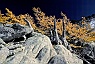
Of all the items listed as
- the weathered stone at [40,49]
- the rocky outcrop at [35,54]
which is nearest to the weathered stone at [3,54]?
the rocky outcrop at [35,54]

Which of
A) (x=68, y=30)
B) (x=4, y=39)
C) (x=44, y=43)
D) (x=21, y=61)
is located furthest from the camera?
(x=68, y=30)

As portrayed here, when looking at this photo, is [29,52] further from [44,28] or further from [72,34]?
[44,28]

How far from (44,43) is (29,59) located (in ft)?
20.8

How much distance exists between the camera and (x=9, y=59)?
90.7 feet

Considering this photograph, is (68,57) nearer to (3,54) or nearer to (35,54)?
(35,54)

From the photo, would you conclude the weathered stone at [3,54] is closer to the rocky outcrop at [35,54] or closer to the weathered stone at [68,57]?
the rocky outcrop at [35,54]

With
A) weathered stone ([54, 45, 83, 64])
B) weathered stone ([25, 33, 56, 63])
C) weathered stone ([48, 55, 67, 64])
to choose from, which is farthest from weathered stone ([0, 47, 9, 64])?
weathered stone ([54, 45, 83, 64])

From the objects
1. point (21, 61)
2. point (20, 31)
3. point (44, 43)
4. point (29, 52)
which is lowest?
point (21, 61)

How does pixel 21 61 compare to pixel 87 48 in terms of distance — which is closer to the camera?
pixel 21 61

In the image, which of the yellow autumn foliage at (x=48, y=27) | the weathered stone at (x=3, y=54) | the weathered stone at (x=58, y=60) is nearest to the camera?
the weathered stone at (x=3, y=54)

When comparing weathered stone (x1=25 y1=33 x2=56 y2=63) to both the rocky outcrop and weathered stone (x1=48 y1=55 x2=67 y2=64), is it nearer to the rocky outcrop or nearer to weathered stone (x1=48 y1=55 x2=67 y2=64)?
the rocky outcrop

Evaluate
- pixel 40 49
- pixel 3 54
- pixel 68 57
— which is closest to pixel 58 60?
pixel 68 57

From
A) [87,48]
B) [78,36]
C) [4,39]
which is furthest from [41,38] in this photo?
[78,36]

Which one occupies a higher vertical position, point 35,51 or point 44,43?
point 44,43
